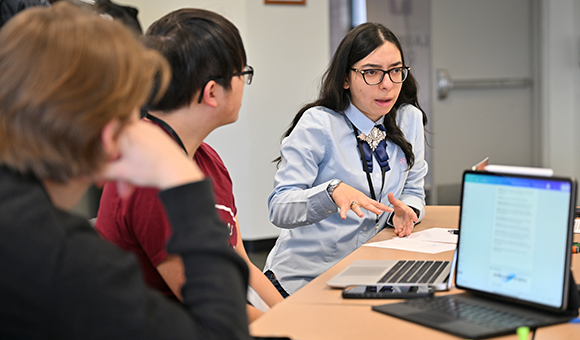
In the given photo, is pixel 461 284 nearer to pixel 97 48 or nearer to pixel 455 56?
pixel 97 48

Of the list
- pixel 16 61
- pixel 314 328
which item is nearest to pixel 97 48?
pixel 16 61

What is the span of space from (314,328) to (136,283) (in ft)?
1.42

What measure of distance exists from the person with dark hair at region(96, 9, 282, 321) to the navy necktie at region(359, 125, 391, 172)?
801 millimetres

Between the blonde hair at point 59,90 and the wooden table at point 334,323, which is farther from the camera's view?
the wooden table at point 334,323

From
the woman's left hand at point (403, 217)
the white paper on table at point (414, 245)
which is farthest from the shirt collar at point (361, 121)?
the white paper on table at point (414, 245)

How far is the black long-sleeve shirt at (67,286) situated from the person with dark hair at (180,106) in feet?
1.22

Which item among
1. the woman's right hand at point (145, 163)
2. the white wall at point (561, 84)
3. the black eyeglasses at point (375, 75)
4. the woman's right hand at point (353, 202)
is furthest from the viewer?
the white wall at point (561, 84)

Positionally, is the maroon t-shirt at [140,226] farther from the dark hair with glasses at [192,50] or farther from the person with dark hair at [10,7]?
the person with dark hair at [10,7]

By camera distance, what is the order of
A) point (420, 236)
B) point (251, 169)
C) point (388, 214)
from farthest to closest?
point (251, 169) → point (388, 214) → point (420, 236)

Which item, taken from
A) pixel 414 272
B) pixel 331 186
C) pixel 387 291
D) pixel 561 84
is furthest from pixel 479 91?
pixel 387 291

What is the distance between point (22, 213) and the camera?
2.16 ft

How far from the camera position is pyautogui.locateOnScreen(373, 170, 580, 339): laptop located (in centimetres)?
102

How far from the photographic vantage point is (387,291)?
1221mm

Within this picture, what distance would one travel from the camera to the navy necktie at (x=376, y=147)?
2055mm
